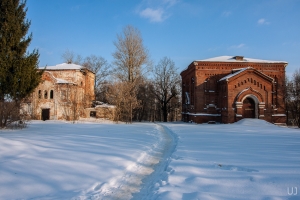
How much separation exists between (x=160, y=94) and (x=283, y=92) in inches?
866

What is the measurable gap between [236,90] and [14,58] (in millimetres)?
23929

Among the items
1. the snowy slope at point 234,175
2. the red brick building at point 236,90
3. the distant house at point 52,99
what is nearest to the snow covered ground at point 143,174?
the snowy slope at point 234,175

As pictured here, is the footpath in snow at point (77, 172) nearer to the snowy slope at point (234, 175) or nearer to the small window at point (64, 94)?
the snowy slope at point (234, 175)

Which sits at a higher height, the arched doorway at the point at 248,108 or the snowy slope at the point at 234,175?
the arched doorway at the point at 248,108

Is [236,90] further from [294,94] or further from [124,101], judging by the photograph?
[124,101]

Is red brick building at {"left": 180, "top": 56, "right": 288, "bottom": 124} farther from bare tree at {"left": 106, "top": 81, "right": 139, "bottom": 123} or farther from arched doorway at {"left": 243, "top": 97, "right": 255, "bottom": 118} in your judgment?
bare tree at {"left": 106, "top": 81, "right": 139, "bottom": 123}

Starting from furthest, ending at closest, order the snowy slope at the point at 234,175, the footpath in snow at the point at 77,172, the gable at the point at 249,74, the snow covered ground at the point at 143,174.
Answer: the gable at the point at 249,74 < the footpath in snow at the point at 77,172 < the snow covered ground at the point at 143,174 < the snowy slope at the point at 234,175

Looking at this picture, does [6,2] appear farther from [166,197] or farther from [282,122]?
[282,122]

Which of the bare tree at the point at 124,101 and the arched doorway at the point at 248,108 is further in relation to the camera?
the bare tree at the point at 124,101

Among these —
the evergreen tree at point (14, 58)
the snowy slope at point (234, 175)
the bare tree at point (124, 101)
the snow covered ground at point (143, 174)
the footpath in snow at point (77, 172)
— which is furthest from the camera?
the bare tree at point (124, 101)

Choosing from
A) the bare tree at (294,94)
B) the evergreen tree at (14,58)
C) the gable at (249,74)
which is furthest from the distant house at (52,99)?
the bare tree at (294,94)

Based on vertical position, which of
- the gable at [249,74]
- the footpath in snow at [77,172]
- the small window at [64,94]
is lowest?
the footpath in snow at [77,172]

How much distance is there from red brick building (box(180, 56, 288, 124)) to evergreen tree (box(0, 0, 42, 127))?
20.1 m

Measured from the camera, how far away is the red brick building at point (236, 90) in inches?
1021
